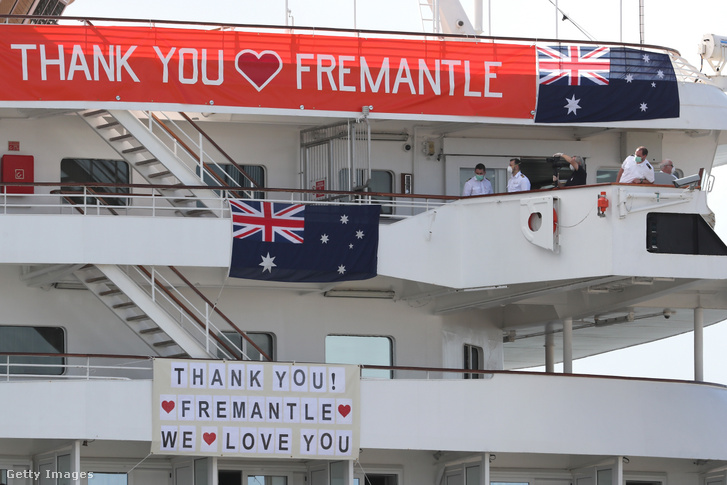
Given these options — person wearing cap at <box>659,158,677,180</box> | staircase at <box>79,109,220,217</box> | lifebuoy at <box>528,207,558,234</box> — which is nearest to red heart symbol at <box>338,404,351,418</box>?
staircase at <box>79,109,220,217</box>

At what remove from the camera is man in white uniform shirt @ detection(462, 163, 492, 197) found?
29.7 m

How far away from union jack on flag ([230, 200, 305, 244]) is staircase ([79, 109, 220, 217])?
31.5 inches

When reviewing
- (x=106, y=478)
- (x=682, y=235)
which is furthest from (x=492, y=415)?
(x=106, y=478)

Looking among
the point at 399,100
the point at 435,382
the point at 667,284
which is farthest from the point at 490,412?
the point at 399,100

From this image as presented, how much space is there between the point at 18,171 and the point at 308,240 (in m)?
5.53

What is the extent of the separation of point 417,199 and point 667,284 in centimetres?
493

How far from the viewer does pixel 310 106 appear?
96.1ft

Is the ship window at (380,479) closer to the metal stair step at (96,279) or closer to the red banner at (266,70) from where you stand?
the metal stair step at (96,279)

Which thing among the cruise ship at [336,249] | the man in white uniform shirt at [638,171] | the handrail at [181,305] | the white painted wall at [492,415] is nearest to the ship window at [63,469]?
the cruise ship at [336,249]

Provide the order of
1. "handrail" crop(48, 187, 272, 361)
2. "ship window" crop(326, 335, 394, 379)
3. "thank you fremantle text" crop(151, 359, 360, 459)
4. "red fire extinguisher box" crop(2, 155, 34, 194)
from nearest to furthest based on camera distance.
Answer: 1. "thank you fremantle text" crop(151, 359, 360, 459)
2. "handrail" crop(48, 187, 272, 361)
3. "red fire extinguisher box" crop(2, 155, 34, 194)
4. "ship window" crop(326, 335, 394, 379)

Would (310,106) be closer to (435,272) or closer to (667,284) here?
(435,272)

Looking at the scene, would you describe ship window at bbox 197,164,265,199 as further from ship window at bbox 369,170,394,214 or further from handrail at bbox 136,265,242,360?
handrail at bbox 136,265,242,360

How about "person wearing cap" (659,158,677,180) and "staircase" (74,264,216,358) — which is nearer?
"staircase" (74,264,216,358)

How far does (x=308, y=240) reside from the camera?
92.3 ft
